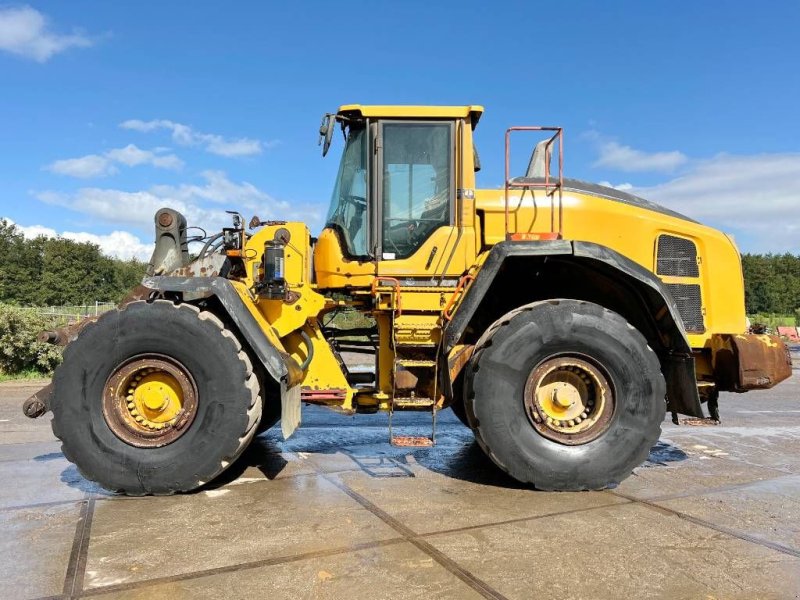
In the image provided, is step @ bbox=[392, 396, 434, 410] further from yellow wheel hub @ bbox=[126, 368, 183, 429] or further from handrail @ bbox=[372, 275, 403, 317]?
yellow wheel hub @ bbox=[126, 368, 183, 429]

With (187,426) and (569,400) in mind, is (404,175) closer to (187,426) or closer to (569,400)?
(569,400)

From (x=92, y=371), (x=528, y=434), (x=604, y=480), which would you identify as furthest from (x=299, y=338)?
(x=604, y=480)

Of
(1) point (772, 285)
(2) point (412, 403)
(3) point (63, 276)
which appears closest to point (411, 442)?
(2) point (412, 403)

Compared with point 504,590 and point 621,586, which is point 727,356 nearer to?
point 621,586

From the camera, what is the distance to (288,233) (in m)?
5.52

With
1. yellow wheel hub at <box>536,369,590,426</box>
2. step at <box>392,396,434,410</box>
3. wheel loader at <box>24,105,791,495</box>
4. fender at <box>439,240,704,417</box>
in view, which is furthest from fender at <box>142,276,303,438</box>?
yellow wheel hub at <box>536,369,590,426</box>

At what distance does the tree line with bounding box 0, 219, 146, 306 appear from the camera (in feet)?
156

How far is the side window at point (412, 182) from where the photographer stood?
5363mm

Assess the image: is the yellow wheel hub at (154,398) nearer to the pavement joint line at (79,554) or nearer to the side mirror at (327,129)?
the pavement joint line at (79,554)

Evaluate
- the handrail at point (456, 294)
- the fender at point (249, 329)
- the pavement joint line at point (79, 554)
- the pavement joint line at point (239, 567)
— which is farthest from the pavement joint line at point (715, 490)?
the pavement joint line at point (79, 554)

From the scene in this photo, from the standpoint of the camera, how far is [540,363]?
473 centimetres

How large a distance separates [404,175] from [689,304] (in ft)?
9.19

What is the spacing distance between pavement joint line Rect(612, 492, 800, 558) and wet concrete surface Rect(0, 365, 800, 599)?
0.01m

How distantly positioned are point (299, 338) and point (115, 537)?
2.30m
